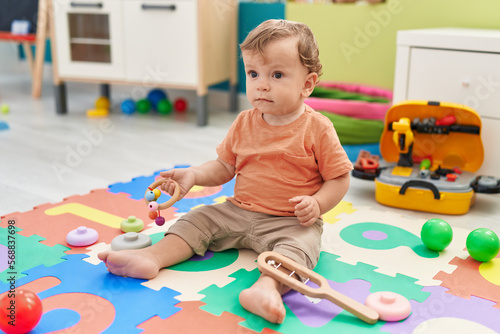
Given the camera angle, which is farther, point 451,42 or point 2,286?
point 451,42

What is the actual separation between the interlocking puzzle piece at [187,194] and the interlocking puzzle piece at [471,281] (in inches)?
24.5

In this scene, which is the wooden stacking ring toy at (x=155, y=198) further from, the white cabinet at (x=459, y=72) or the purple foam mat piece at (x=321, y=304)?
the white cabinet at (x=459, y=72)

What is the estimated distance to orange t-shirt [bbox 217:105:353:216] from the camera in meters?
1.05

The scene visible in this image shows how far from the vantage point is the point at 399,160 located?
1.46m

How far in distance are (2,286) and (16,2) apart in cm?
251

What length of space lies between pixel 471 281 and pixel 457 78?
0.70 metres

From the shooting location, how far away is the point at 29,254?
3.51ft

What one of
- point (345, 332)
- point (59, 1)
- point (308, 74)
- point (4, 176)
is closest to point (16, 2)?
point (59, 1)

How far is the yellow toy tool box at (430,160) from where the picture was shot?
134 centimetres

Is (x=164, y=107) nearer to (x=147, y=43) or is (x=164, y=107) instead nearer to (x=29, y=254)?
(x=147, y=43)

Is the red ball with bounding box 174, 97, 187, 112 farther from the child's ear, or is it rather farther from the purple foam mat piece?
the purple foam mat piece

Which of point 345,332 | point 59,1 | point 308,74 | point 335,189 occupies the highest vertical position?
point 59,1

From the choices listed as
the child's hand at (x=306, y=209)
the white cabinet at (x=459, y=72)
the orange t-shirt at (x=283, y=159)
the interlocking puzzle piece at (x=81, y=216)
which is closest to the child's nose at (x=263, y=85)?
the orange t-shirt at (x=283, y=159)

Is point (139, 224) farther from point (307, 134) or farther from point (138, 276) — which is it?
point (307, 134)
